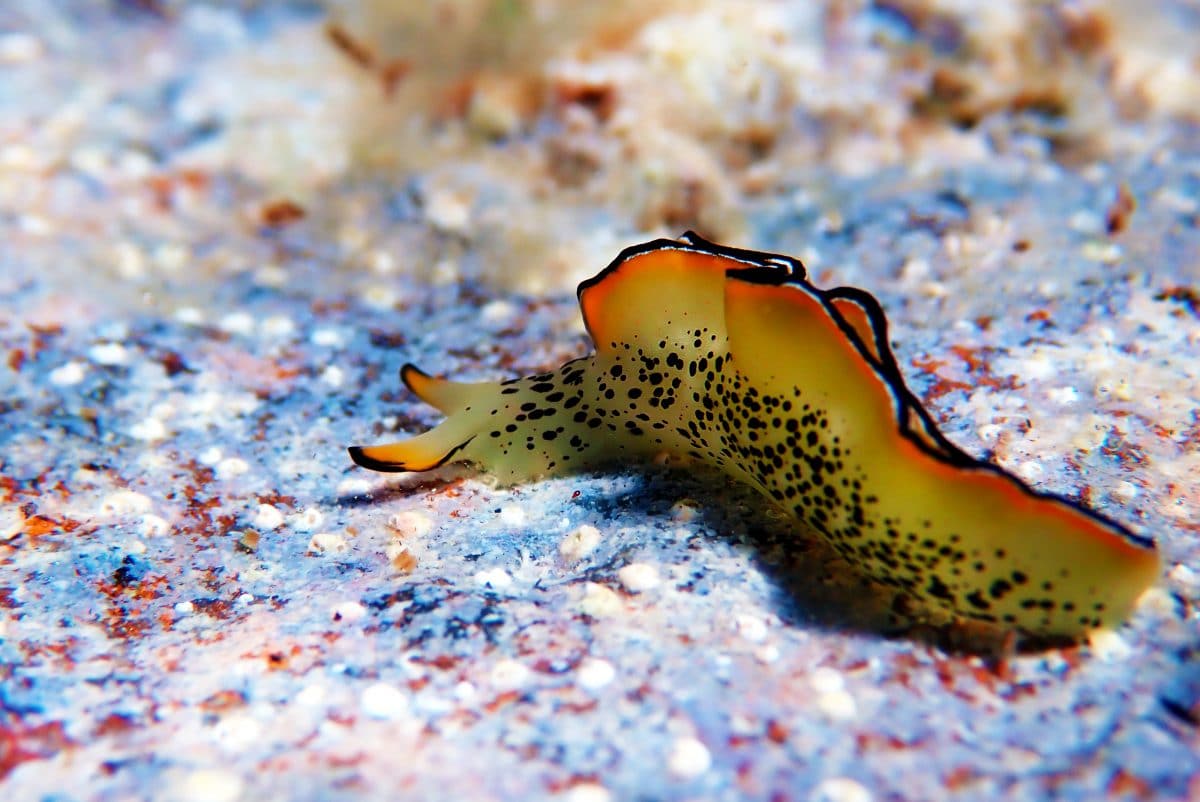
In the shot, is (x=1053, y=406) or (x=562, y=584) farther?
(x=1053, y=406)

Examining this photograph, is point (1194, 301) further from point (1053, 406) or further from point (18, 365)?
point (18, 365)

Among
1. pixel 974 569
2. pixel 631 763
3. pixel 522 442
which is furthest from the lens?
pixel 522 442

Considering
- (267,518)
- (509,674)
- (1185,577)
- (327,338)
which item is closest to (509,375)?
(327,338)

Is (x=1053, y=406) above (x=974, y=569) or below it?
above

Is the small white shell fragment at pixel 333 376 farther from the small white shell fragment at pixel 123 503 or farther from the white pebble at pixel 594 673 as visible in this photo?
the white pebble at pixel 594 673

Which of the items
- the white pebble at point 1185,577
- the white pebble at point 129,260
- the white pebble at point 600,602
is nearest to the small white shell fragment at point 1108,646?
the white pebble at point 1185,577

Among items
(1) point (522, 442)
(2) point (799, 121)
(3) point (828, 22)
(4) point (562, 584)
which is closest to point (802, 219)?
(2) point (799, 121)

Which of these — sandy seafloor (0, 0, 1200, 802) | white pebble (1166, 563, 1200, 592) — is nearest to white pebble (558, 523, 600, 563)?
sandy seafloor (0, 0, 1200, 802)
